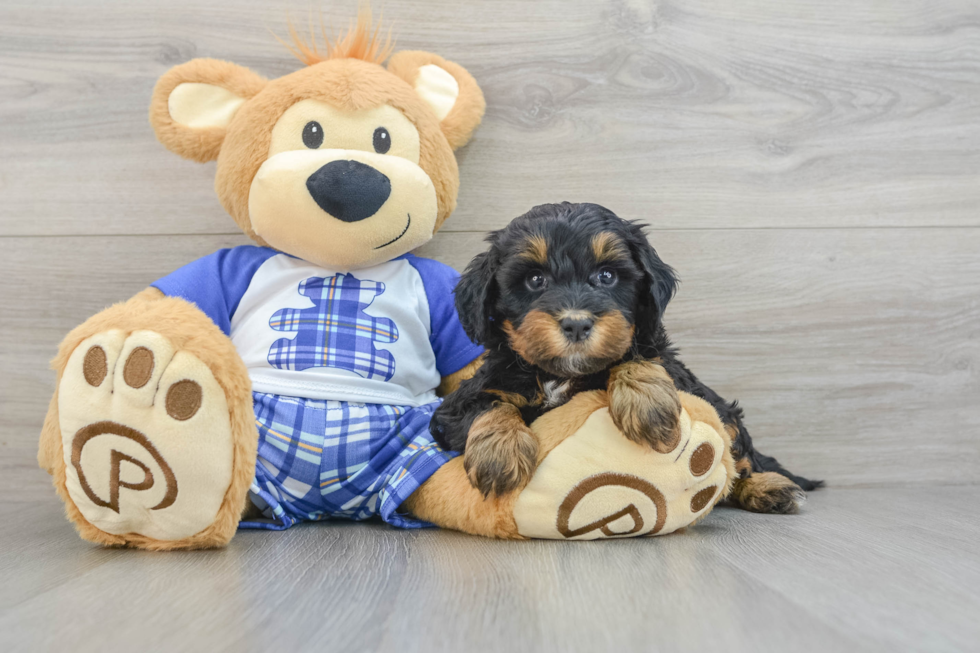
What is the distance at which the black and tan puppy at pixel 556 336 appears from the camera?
1344mm

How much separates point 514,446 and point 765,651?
2.07ft

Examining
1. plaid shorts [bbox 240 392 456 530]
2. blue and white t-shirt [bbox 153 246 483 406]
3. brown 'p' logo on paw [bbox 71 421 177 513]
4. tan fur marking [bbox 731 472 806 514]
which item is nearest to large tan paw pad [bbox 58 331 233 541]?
brown 'p' logo on paw [bbox 71 421 177 513]

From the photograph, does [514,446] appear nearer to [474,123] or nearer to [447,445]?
[447,445]

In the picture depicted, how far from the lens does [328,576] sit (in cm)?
119

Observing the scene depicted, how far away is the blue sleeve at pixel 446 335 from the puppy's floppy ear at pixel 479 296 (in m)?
0.34

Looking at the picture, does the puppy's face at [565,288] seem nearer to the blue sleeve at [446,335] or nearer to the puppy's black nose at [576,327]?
the puppy's black nose at [576,327]

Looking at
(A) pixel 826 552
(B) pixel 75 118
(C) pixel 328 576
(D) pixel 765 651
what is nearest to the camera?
(D) pixel 765 651

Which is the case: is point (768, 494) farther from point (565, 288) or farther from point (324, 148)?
point (324, 148)

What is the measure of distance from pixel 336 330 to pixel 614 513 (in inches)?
32.4

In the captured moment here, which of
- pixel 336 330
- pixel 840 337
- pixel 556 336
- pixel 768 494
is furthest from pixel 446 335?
pixel 840 337

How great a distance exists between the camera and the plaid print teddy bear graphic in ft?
5.70

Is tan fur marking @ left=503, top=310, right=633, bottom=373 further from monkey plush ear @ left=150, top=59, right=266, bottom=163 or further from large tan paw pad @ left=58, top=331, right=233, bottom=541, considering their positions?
monkey plush ear @ left=150, top=59, right=266, bottom=163

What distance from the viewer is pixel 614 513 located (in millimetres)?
1416

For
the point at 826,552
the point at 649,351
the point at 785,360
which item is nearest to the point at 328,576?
the point at 649,351
